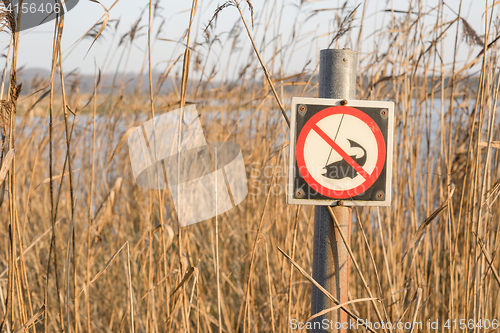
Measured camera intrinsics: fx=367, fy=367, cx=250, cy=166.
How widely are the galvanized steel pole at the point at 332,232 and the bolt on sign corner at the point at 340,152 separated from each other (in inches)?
0.8

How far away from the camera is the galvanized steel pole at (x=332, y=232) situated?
53 cm

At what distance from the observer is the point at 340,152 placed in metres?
0.54

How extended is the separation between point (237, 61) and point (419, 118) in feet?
2.40

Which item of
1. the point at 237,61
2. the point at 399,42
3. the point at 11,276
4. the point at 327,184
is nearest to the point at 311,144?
the point at 327,184

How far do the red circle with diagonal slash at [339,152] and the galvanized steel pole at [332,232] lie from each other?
0.02 m

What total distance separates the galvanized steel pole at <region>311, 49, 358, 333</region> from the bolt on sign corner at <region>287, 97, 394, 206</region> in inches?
0.8

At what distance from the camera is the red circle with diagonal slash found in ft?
1.75

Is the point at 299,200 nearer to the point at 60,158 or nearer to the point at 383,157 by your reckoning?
the point at 383,157

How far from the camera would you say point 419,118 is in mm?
1108

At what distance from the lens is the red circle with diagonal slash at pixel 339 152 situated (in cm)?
53

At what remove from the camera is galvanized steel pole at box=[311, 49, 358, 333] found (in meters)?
0.53

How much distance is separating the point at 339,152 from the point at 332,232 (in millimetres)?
119

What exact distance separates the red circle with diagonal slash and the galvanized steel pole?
0.07 feet

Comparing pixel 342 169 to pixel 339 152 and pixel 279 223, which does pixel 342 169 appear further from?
pixel 279 223
